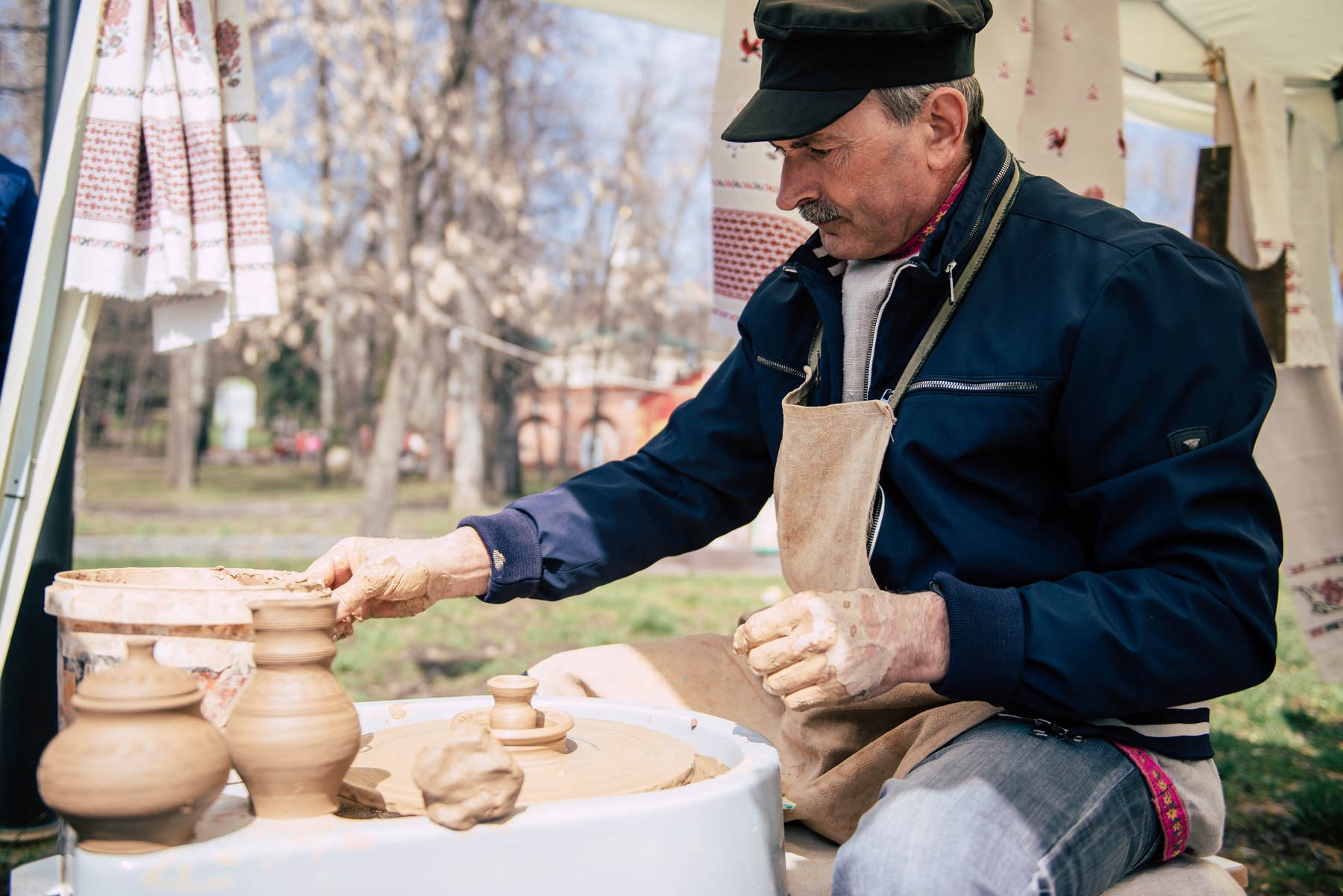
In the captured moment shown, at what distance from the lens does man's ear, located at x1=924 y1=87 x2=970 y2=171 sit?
1.75 m

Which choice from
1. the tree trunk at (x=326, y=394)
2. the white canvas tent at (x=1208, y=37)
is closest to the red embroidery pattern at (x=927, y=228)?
the white canvas tent at (x=1208, y=37)

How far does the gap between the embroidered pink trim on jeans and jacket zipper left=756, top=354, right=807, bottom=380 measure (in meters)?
0.86

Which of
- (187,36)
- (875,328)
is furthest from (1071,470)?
(187,36)

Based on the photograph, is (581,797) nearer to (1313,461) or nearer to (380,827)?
(380,827)

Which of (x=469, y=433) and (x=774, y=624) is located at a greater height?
(x=774, y=624)

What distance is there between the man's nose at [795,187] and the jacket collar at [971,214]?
0.24 meters

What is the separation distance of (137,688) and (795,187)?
1301 mm

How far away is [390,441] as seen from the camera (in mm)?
7805

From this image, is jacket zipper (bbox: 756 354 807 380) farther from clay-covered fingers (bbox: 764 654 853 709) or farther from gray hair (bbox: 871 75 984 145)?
clay-covered fingers (bbox: 764 654 853 709)

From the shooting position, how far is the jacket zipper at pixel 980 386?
5.16 feet

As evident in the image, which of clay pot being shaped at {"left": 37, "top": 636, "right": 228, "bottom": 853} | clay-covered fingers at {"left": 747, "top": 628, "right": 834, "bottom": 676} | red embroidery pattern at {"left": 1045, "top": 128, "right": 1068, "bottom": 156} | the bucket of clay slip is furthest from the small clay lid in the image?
red embroidery pattern at {"left": 1045, "top": 128, "right": 1068, "bottom": 156}

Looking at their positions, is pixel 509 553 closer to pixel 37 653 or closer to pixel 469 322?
pixel 37 653

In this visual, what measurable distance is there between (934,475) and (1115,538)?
287mm

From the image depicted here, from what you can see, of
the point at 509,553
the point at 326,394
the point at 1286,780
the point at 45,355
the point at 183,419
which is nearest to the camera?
the point at 509,553
